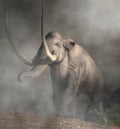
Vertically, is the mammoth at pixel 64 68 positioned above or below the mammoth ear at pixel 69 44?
below

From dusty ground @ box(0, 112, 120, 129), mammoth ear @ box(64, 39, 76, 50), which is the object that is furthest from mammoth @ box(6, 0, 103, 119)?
dusty ground @ box(0, 112, 120, 129)

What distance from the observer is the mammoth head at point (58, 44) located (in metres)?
11.2

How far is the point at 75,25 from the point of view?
11203 mm

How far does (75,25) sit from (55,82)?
1113mm

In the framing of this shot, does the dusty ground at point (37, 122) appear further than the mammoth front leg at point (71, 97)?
No

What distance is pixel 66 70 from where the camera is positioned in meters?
11.3

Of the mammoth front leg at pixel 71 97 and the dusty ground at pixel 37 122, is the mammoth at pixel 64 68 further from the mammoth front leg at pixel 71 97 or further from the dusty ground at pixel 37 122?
the dusty ground at pixel 37 122

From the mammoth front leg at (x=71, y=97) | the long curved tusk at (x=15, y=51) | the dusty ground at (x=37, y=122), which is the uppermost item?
the long curved tusk at (x=15, y=51)

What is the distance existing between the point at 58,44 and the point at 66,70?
50 centimetres

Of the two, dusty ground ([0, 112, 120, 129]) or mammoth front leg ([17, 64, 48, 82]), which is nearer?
dusty ground ([0, 112, 120, 129])

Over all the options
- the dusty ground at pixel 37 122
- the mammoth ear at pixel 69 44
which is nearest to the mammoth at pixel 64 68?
the mammoth ear at pixel 69 44

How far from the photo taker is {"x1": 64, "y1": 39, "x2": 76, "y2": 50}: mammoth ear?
36.9 feet

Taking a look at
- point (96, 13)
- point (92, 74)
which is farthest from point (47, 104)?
point (96, 13)

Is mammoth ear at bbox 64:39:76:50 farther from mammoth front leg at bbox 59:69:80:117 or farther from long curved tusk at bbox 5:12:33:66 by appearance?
long curved tusk at bbox 5:12:33:66
